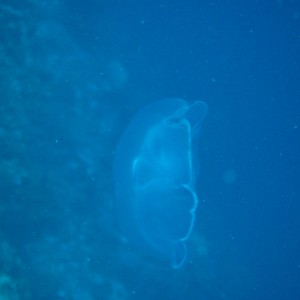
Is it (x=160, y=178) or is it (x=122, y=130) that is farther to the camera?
(x=122, y=130)

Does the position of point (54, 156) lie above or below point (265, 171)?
below

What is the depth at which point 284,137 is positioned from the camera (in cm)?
933

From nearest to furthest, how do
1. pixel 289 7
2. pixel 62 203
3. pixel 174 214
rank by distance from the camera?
pixel 174 214 → pixel 62 203 → pixel 289 7

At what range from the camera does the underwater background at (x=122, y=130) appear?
8.74 meters

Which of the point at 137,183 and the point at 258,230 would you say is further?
the point at 258,230

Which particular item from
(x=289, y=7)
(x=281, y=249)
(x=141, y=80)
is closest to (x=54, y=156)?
(x=141, y=80)

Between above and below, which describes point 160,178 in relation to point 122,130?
below

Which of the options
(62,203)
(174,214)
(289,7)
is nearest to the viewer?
(174,214)

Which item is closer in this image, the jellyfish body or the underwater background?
the jellyfish body

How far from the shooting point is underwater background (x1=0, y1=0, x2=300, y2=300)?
8.74 meters

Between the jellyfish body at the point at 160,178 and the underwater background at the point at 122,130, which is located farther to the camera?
the underwater background at the point at 122,130

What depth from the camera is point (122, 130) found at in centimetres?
904

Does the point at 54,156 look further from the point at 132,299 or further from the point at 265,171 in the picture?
the point at 265,171

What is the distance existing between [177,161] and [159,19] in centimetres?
391
